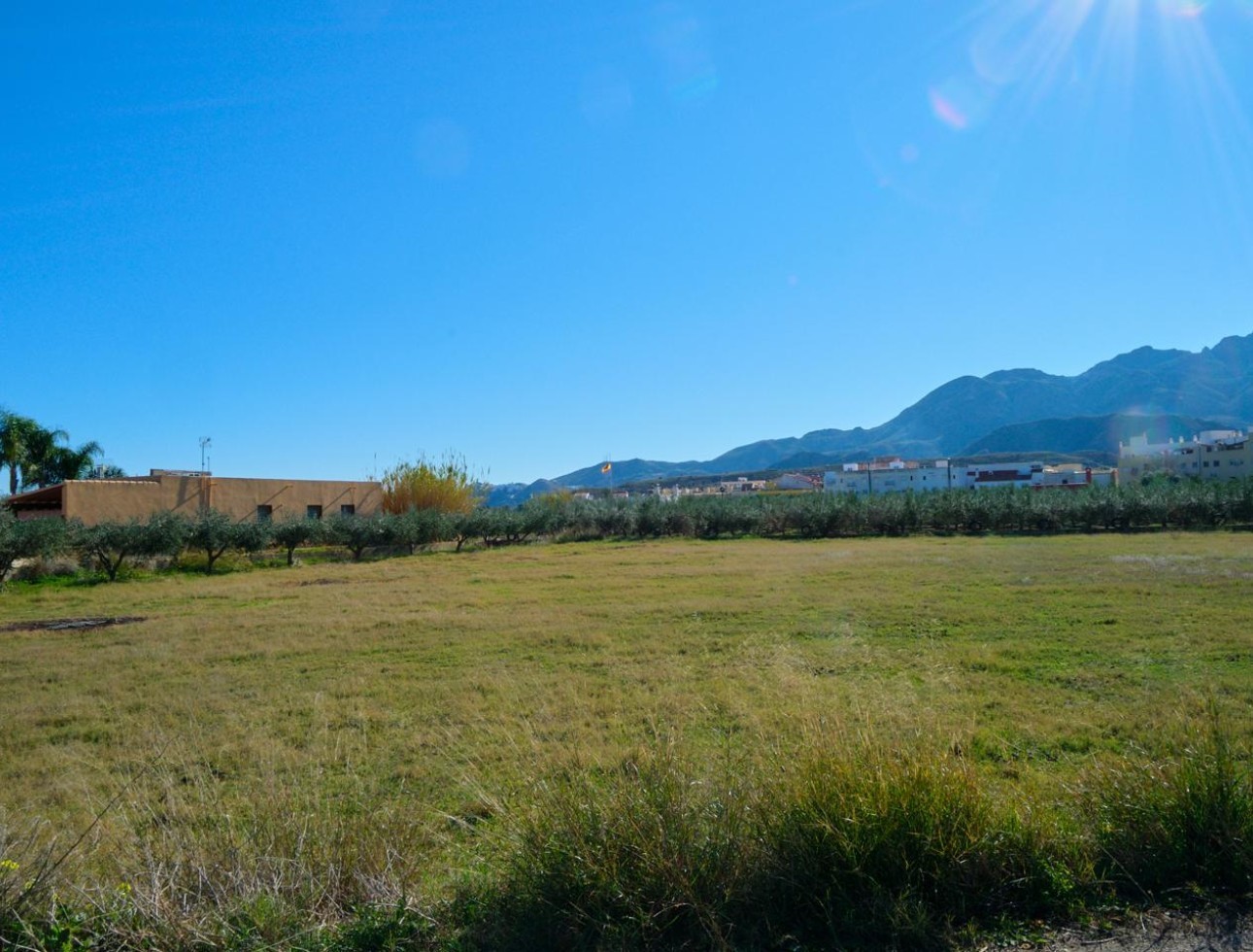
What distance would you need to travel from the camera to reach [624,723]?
6.25 metres

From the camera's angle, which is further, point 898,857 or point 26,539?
point 26,539

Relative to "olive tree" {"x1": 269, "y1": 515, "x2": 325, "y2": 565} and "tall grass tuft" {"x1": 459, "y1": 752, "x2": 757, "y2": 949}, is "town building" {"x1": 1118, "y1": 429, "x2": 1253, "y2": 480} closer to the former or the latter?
"olive tree" {"x1": 269, "y1": 515, "x2": 325, "y2": 565}

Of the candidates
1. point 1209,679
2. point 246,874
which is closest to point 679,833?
point 246,874

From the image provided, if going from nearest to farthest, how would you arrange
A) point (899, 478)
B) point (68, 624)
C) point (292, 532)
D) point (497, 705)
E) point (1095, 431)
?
point (497, 705) < point (68, 624) < point (292, 532) < point (899, 478) < point (1095, 431)

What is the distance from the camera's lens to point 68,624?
14.2 m

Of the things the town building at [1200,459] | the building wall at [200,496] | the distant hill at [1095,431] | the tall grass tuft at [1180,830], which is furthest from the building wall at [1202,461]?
the tall grass tuft at [1180,830]

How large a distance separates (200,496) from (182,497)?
1015 mm

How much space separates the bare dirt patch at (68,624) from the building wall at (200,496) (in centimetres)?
1222

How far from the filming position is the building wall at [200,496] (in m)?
29.8

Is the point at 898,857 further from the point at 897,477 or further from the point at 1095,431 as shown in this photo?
the point at 1095,431

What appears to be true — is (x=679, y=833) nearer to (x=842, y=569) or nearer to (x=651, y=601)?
(x=651, y=601)

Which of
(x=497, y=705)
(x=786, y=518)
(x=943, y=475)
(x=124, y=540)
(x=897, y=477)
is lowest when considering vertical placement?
(x=497, y=705)

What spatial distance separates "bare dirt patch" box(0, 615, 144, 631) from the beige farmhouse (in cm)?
1307

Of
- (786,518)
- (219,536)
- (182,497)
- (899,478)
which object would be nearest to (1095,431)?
(899,478)
